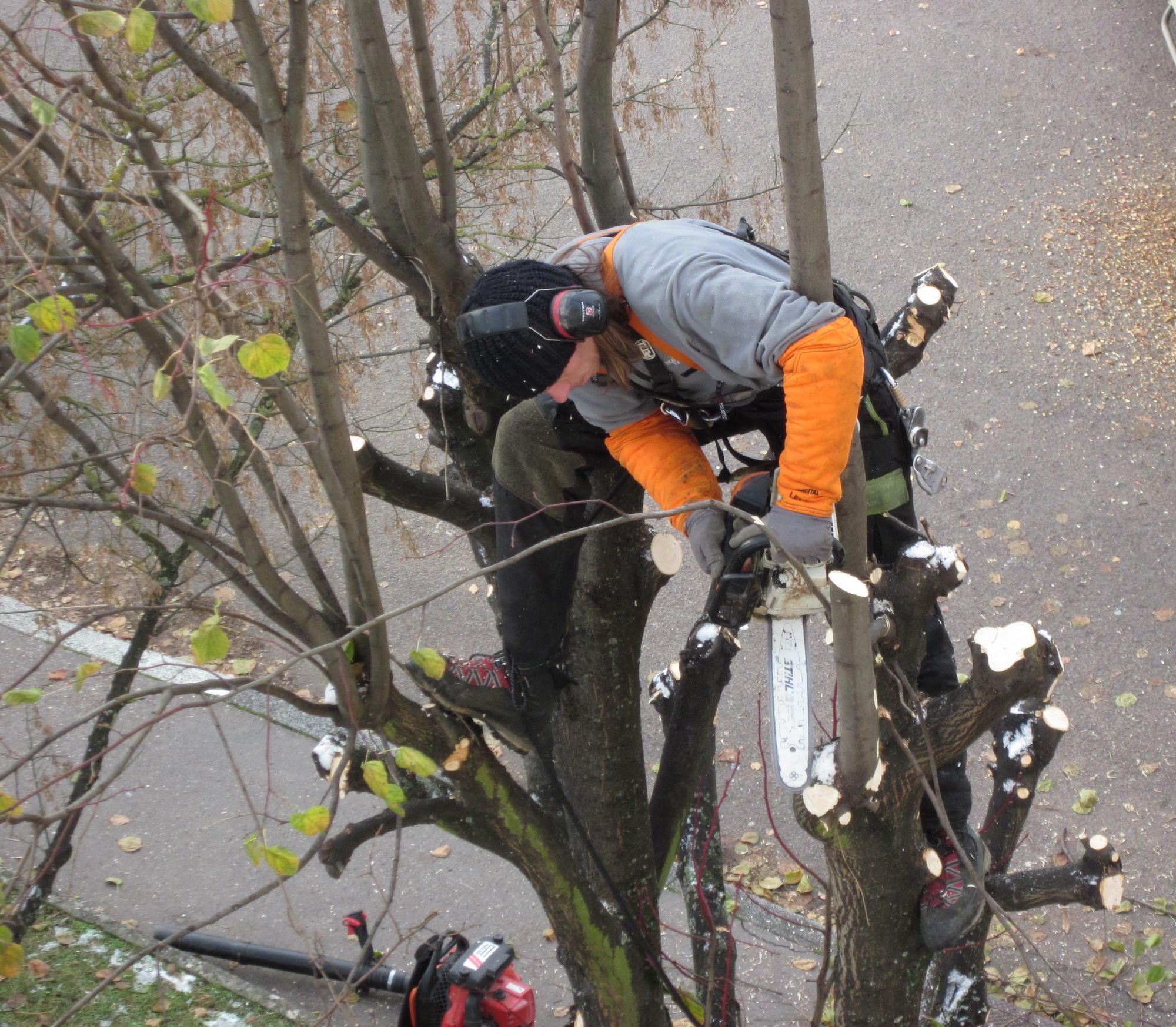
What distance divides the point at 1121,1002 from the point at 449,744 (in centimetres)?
287

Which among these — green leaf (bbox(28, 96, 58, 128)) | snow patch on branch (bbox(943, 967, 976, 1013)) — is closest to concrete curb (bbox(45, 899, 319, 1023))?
snow patch on branch (bbox(943, 967, 976, 1013))

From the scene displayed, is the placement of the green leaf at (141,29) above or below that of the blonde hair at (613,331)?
above

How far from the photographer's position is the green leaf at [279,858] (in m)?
1.46

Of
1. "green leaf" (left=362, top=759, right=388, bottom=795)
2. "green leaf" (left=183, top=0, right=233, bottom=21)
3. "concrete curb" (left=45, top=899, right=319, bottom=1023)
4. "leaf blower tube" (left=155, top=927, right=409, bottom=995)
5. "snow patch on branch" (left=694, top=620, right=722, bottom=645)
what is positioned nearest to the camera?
"green leaf" (left=183, top=0, right=233, bottom=21)

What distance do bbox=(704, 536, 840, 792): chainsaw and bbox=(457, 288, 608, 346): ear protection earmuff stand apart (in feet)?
1.67

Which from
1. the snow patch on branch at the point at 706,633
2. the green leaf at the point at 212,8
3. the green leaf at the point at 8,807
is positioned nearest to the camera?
the green leaf at the point at 212,8

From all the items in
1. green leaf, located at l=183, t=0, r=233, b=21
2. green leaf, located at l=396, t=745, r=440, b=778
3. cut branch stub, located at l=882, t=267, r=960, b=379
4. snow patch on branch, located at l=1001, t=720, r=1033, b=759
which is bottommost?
snow patch on branch, located at l=1001, t=720, r=1033, b=759

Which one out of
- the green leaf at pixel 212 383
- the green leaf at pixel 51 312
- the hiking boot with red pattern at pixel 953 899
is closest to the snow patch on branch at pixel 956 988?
the hiking boot with red pattern at pixel 953 899

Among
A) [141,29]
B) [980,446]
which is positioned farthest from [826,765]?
[980,446]

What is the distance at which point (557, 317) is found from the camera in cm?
201

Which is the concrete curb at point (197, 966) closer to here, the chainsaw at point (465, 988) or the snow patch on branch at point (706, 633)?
the chainsaw at point (465, 988)

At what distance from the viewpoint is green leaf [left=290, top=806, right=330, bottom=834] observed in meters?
1.46

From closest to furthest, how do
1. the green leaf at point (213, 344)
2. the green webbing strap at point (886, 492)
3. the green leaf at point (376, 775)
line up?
1. the green leaf at point (213, 344)
2. the green leaf at point (376, 775)
3. the green webbing strap at point (886, 492)

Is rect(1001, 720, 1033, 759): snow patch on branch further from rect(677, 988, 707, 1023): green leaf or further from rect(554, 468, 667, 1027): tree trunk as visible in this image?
rect(677, 988, 707, 1023): green leaf
